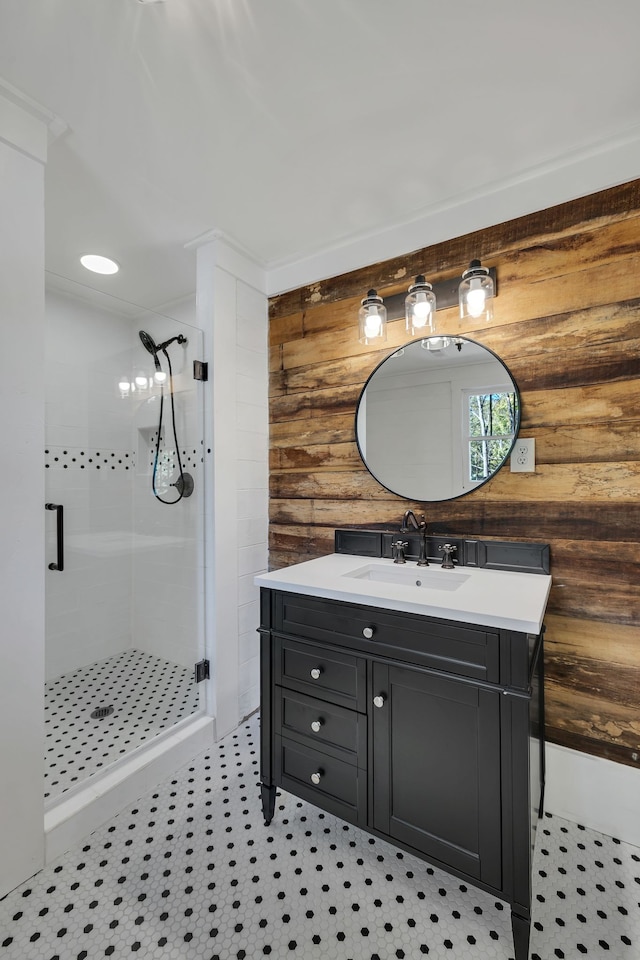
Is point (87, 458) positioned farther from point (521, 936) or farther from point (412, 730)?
point (521, 936)

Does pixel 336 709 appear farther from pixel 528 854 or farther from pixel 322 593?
pixel 528 854

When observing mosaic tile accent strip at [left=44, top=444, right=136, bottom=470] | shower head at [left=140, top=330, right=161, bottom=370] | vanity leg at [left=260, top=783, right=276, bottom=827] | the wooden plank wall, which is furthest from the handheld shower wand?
vanity leg at [left=260, top=783, right=276, bottom=827]

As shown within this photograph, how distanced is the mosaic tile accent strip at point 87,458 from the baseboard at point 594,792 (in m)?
2.10

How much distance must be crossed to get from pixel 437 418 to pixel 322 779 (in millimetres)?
1445

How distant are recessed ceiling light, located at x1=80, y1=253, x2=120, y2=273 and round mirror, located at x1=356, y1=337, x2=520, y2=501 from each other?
4.98ft

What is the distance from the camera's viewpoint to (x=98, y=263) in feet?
7.30

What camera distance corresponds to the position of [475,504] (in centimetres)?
175

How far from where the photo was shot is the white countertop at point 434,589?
3.71 ft

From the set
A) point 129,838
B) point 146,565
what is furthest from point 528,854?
point 146,565

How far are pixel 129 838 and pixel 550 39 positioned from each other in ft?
9.11

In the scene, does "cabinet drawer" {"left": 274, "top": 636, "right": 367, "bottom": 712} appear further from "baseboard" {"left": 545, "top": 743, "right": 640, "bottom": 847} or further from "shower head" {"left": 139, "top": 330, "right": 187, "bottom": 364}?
"shower head" {"left": 139, "top": 330, "right": 187, "bottom": 364}

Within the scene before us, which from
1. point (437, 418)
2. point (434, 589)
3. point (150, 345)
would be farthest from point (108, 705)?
point (437, 418)

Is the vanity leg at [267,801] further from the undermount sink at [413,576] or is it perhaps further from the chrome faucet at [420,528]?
the chrome faucet at [420,528]

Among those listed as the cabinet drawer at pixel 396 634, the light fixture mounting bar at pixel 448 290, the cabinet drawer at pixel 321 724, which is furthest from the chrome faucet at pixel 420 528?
the light fixture mounting bar at pixel 448 290
